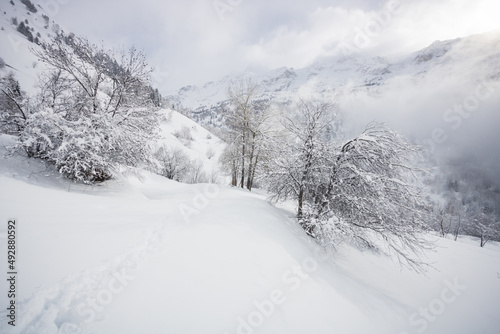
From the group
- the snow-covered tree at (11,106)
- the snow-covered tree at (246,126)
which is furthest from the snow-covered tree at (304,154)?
the snow-covered tree at (11,106)

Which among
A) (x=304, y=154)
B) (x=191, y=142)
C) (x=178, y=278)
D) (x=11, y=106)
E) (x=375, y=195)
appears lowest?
(x=178, y=278)

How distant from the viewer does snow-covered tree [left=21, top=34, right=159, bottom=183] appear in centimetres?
739

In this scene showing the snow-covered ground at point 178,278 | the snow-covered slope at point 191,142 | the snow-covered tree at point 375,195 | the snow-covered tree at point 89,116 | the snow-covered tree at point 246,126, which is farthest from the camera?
the snow-covered slope at point 191,142

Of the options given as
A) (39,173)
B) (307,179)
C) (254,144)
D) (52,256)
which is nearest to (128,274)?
(52,256)

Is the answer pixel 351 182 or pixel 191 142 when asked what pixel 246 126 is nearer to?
pixel 351 182

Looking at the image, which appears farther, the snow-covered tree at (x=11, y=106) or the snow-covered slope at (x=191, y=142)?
the snow-covered slope at (x=191, y=142)

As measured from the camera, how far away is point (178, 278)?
3.35 meters

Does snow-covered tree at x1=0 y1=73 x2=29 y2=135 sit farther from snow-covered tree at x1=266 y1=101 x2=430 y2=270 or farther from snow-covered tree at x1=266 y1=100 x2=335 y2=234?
snow-covered tree at x1=266 y1=101 x2=430 y2=270

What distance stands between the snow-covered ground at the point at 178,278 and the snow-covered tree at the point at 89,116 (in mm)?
1498

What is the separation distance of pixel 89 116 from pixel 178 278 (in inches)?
386

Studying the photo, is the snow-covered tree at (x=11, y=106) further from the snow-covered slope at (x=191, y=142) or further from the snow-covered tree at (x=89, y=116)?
the snow-covered slope at (x=191, y=142)

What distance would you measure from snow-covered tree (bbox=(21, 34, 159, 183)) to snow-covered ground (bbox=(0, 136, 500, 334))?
4.91 ft

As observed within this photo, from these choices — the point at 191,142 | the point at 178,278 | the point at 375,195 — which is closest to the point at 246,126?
the point at 375,195

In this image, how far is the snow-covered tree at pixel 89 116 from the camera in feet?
24.2
